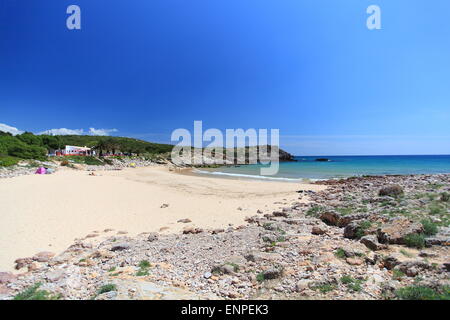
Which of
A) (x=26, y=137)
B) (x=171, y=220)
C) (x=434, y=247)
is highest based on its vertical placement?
(x=26, y=137)

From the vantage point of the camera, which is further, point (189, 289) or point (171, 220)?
point (171, 220)

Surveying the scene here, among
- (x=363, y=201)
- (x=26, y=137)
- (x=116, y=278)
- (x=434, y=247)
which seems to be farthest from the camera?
(x=26, y=137)

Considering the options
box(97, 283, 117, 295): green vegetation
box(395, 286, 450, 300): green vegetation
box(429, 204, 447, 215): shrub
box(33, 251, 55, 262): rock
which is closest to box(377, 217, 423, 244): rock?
box(395, 286, 450, 300): green vegetation

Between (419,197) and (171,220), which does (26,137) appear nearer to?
(171,220)

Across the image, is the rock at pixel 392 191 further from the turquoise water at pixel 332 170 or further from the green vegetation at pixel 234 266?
the turquoise water at pixel 332 170

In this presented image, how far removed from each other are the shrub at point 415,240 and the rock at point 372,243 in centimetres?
70

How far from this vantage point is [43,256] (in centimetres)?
637

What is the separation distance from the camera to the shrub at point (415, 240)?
5671mm

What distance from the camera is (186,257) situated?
6.04 meters

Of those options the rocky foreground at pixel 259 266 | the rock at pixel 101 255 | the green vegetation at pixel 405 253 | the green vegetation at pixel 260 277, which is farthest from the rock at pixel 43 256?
the green vegetation at pixel 405 253

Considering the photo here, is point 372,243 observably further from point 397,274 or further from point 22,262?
point 22,262

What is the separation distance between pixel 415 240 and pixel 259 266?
4.23m
